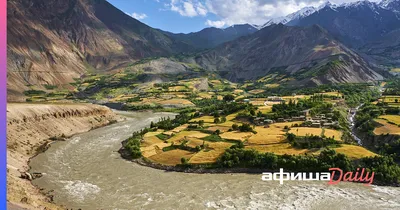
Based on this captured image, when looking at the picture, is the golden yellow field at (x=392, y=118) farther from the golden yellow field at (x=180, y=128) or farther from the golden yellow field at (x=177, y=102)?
the golden yellow field at (x=177, y=102)

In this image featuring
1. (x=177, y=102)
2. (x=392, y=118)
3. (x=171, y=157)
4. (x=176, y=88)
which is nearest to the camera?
(x=171, y=157)

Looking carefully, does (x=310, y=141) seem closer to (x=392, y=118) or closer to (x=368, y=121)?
(x=368, y=121)

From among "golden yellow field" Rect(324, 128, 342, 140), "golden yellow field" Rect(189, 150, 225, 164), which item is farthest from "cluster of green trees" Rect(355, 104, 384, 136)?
"golden yellow field" Rect(189, 150, 225, 164)

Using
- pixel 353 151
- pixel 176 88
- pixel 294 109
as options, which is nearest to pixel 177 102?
pixel 176 88

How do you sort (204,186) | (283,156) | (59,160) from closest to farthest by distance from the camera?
1. (204,186)
2. (283,156)
3. (59,160)

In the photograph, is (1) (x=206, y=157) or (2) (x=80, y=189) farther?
(1) (x=206, y=157)

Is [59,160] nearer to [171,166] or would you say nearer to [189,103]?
[171,166]

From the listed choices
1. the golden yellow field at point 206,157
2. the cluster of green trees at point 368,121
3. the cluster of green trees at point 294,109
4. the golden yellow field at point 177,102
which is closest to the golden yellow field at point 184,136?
the golden yellow field at point 206,157

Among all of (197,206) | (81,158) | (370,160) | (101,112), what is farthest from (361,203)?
(101,112)
